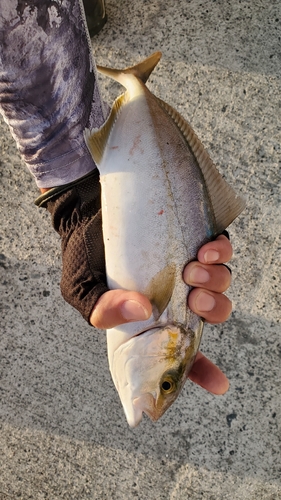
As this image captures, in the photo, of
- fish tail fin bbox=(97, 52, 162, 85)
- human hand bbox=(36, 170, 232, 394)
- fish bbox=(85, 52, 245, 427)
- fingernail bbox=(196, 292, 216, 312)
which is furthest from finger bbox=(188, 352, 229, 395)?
fish tail fin bbox=(97, 52, 162, 85)

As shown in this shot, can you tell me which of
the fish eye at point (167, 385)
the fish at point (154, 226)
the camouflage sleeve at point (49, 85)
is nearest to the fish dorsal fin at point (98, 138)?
the fish at point (154, 226)

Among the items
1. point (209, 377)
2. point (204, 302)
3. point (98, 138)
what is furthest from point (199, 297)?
point (98, 138)

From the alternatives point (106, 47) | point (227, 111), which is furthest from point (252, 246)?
point (106, 47)

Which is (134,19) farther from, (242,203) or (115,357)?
(115,357)

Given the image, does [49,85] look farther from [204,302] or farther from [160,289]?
[204,302]

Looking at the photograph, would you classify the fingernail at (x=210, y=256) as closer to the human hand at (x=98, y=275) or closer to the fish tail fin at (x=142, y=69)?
the human hand at (x=98, y=275)

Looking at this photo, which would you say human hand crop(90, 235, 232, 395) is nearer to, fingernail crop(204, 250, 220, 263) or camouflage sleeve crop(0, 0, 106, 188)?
fingernail crop(204, 250, 220, 263)
